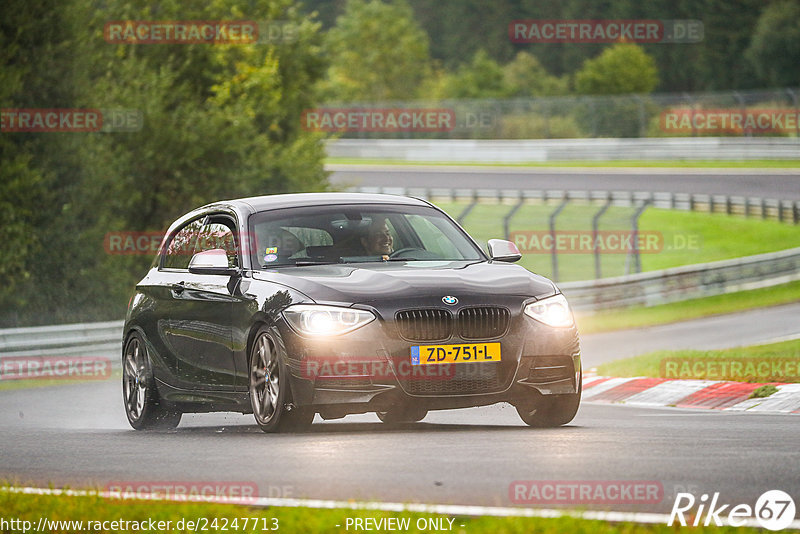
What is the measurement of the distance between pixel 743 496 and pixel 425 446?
8.13 feet

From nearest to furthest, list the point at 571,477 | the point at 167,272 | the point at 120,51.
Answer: the point at 571,477
the point at 167,272
the point at 120,51

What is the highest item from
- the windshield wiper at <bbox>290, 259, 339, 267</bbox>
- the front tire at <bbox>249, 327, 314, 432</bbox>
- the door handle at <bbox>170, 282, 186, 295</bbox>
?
the windshield wiper at <bbox>290, 259, 339, 267</bbox>

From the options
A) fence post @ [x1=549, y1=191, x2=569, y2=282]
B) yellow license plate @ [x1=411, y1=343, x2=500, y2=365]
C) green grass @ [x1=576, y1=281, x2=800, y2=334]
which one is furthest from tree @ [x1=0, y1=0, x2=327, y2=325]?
yellow license plate @ [x1=411, y1=343, x2=500, y2=365]

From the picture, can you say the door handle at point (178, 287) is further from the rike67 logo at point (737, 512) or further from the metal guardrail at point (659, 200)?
the metal guardrail at point (659, 200)

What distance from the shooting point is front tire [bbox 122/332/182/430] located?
11391 mm

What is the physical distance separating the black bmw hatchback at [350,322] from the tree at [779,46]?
72368 mm

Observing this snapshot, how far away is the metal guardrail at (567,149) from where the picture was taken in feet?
172

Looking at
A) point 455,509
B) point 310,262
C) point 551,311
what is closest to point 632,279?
point 310,262

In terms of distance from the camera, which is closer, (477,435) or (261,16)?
(477,435)

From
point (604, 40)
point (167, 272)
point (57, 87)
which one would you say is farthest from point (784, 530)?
point (604, 40)

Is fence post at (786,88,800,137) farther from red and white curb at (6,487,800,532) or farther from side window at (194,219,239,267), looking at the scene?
red and white curb at (6,487,800,532)

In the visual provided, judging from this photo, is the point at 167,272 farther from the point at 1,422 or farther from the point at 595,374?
the point at 595,374

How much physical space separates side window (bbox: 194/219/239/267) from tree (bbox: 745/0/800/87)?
72.2 meters

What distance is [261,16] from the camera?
142 feet
